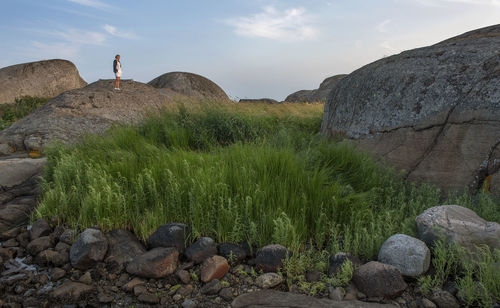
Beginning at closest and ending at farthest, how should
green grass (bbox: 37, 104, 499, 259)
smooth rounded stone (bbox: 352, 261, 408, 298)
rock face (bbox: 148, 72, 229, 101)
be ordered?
smooth rounded stone (bbox: 352, 261, 408, 298) → green grass (bbox: 37, 104, 499, 259) → rock face (bbox: 148, 72, 229, 101)

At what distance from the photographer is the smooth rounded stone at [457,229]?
10.5ft

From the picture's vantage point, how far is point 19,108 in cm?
1574

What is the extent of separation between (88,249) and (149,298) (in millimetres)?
875

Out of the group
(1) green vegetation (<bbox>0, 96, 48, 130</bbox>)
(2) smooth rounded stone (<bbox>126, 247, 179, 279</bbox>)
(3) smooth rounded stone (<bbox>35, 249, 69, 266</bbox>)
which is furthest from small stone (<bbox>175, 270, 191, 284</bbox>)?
(1) green vegetation (<bbox>0, 96, 48, 130</bbox>)

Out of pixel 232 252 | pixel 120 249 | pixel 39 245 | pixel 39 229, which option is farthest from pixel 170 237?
pixel 39 229

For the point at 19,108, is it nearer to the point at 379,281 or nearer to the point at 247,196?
the point at 247,196

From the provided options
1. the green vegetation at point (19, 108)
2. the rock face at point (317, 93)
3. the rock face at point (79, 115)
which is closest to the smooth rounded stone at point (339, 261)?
the rock face at point (79, 115)

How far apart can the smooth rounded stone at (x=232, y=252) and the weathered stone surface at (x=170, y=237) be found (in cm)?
36

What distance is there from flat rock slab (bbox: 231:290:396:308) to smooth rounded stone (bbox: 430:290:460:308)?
378 millimetres

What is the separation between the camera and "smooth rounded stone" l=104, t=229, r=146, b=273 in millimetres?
3396

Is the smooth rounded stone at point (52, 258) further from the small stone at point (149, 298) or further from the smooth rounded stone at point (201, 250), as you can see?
the smooth rounded stone at point (201, 250)

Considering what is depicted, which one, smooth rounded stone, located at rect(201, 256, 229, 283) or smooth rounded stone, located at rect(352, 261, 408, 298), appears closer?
smooth rounded stone, located at rect(352, 261, 408, 298)

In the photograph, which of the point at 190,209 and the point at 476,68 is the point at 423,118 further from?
the point at 190,209

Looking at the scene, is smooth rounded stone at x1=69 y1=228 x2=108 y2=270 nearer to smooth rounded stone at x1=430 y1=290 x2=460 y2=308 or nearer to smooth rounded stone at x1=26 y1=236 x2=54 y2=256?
smooth rounded stone at x1=26 y1=236 x2=54 y2=256
